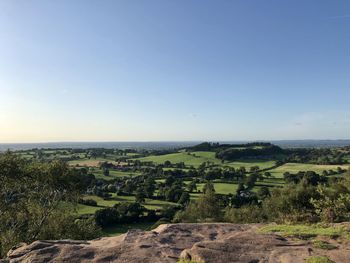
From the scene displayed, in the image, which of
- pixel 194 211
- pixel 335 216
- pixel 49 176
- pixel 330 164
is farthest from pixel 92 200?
pixel 330 164

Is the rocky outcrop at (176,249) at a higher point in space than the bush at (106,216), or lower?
higher

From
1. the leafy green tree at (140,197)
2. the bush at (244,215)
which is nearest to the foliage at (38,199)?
the bush at (244,215)

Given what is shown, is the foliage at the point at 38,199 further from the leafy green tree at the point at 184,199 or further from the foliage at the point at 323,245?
the leafy green tree at the point at 184,199

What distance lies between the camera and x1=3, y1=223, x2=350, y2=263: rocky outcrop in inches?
561

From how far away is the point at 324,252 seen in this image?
15.0 m

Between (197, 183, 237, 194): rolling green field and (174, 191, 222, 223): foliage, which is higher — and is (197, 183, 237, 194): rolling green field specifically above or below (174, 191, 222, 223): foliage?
below

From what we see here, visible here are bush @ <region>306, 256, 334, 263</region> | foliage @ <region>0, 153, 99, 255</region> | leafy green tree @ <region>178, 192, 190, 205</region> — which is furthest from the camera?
leafy green tree @ <region>178, 192, 190, 205</region>

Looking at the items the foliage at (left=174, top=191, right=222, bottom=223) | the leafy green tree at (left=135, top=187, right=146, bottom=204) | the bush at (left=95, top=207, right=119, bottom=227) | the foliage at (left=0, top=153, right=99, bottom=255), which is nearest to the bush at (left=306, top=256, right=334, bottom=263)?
the foliage at (left=0, top=153, right=99, bottom=255)

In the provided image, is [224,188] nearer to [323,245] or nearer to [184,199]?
[184,199]

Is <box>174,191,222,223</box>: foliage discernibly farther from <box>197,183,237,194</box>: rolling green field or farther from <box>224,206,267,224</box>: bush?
<box>197,183,237,194</box>: rolling green field

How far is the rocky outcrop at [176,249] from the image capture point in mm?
14258

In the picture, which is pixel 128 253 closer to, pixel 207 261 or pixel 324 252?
pixel 207 261

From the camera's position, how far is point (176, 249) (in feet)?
50.4

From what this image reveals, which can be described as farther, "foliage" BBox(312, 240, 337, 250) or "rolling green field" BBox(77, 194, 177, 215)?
"rolling green field" BBox(77, 194, 177, 215)
